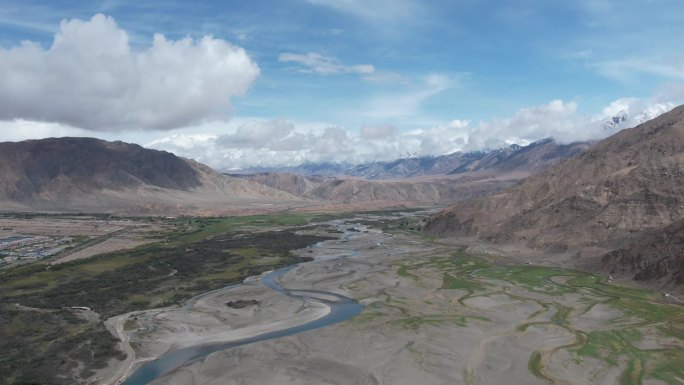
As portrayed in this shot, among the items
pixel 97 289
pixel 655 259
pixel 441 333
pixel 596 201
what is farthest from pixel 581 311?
pixel 97 289

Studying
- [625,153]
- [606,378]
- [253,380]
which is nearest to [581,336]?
[606,378]

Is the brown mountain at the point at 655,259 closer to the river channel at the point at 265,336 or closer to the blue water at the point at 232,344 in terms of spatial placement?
the river channel at the point at 265,336

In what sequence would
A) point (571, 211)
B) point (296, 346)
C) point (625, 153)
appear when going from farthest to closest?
point (625, 153), point (571, 211), point (296, 346)

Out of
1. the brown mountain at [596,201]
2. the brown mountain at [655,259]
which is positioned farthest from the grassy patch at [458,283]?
the brown mountain at [596,201]

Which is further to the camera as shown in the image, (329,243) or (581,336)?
(329,243)

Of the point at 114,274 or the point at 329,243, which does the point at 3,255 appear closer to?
the point at 114,274

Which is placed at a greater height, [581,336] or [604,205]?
[604,205]
